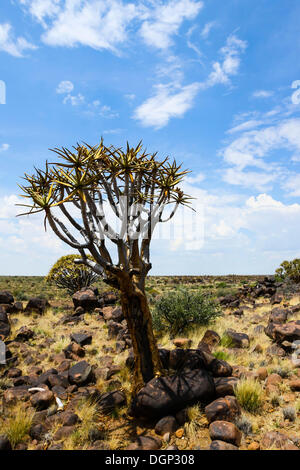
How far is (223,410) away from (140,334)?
2321 mm

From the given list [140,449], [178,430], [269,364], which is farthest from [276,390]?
[140,449]

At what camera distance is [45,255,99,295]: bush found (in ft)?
69.6

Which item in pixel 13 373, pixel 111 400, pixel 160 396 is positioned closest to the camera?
pixel 160 396

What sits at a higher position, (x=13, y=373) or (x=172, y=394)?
(x=172, y=394)

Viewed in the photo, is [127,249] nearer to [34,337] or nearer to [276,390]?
[276,390]

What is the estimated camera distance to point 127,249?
7.60 metres

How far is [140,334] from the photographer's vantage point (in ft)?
23.2

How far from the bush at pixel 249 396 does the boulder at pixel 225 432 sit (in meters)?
0.92

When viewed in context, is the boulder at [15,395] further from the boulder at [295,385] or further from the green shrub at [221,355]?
the boulder at [295,385]

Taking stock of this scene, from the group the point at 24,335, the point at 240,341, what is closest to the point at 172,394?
the point at 240,341
